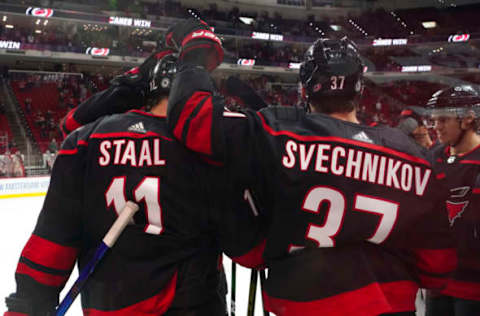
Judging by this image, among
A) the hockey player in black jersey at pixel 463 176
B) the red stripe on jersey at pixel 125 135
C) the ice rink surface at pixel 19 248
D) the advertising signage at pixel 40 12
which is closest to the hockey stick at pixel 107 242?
the red stripe on jersey at pixel 125 135

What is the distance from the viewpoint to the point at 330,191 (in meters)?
0.87

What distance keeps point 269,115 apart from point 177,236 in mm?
363

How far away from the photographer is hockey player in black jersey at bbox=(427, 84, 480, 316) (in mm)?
1306

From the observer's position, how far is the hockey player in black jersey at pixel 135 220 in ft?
3.28

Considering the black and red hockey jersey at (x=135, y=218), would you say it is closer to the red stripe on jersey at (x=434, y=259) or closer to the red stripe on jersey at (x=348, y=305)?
the red stripe on jersey at (x=348, y=305)

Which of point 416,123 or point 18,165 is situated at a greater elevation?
point 416,123

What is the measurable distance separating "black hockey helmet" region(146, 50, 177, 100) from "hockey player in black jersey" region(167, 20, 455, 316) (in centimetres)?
11

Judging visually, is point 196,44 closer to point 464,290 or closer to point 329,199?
point 329,199

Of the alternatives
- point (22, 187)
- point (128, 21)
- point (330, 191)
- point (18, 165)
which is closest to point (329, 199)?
point (330, 191)

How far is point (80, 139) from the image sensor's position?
3.35 ft

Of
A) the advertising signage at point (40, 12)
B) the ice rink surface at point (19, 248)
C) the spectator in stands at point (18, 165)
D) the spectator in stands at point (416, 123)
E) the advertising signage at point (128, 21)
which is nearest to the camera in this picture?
the spectator in stands at point (416, 123)

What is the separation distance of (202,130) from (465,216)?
0.94m

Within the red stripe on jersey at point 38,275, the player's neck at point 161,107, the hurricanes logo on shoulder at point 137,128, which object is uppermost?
the player's neck at point 161,107

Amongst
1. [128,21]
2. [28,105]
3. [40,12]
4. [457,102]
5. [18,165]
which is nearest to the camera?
[457,102]
